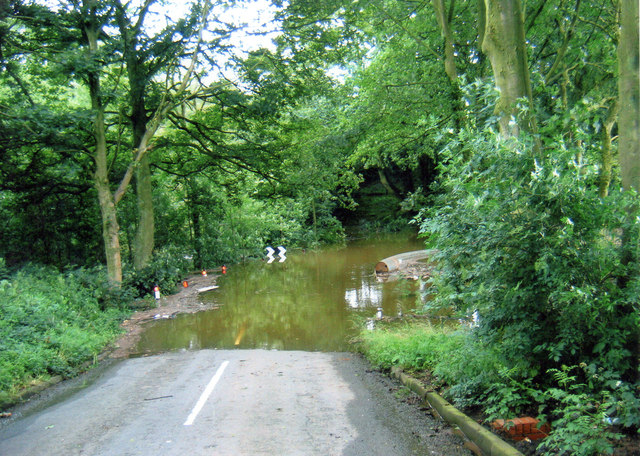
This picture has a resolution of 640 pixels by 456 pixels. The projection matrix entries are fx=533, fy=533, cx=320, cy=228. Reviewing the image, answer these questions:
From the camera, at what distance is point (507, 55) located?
6875 mm

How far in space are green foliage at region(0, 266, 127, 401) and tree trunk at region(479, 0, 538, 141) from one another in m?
8.24

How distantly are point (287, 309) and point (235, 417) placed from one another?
10753mm

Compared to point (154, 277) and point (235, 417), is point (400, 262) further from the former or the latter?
point (235, 417)

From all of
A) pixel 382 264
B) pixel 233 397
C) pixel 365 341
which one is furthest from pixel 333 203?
pixel 233 397

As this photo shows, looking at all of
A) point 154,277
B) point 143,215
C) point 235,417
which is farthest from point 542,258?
point 143,215

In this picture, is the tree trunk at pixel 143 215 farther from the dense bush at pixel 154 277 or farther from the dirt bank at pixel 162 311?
the dirt bank at pixel 162 311

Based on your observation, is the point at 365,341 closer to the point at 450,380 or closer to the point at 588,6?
the point at 450,380

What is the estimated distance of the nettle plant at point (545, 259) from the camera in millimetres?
4898

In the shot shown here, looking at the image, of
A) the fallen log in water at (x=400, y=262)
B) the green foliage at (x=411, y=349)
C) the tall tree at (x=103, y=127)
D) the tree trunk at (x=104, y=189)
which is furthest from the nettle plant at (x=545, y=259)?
the fallen log in water at (x=400, y=262)

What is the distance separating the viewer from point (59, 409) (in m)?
7.75

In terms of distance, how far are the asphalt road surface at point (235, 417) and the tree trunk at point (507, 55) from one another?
12.9 ft

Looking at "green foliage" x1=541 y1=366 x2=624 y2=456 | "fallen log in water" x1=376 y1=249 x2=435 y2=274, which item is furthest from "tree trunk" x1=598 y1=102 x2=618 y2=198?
"green foliage" x1=541 y1=366 x2=624 y2=456

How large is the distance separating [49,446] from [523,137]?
6.15 metres

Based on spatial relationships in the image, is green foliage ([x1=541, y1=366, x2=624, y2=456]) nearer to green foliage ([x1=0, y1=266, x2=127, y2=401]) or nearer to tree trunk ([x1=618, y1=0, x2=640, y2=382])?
tree trunk ([x1=618, y1=0, x2=640, y2=382])
